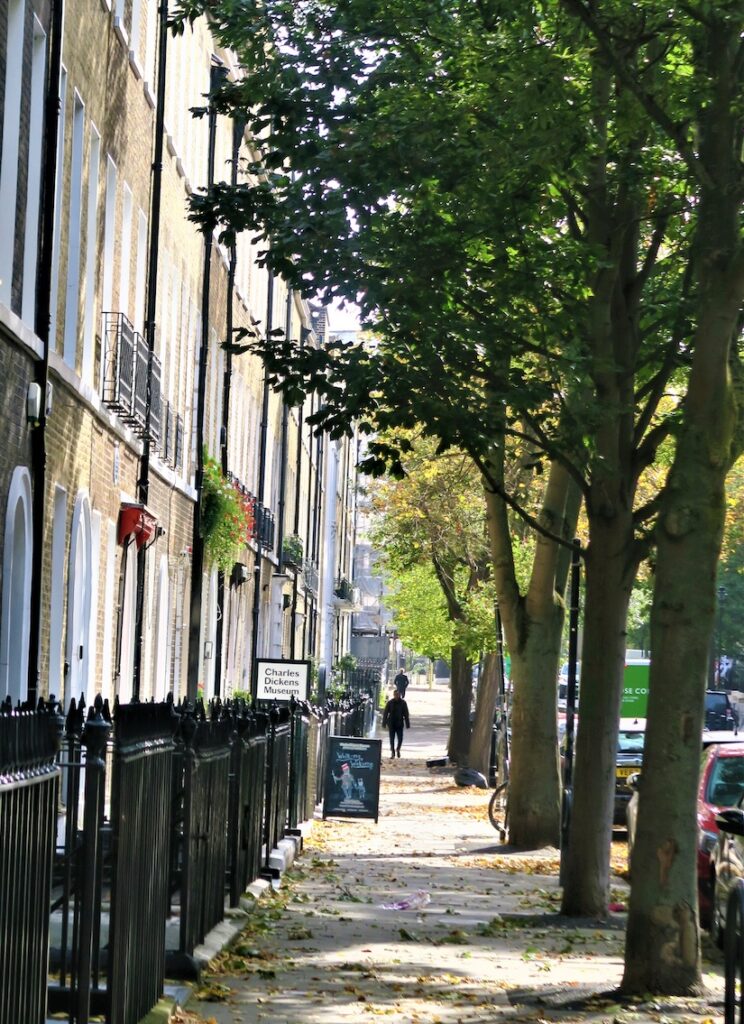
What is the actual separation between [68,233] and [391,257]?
430cm

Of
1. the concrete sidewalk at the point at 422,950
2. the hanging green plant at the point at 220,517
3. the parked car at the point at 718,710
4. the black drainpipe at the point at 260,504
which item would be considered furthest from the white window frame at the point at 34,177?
the parked car at the point at 718,710

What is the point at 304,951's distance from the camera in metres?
12.2

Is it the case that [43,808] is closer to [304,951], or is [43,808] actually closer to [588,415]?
[304,951]

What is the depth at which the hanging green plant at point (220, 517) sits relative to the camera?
1123 inches

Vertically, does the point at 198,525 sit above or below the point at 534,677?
above

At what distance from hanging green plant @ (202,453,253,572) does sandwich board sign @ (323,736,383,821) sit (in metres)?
4.69

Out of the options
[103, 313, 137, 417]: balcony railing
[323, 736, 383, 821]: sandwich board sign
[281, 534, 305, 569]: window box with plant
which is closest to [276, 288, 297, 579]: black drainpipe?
[281, 534, 305, 569]: window box with plant

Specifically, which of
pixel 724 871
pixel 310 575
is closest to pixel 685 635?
pixel 724 871

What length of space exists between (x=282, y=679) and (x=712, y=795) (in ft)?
30.0

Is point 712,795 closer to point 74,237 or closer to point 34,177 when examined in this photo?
point 74,237

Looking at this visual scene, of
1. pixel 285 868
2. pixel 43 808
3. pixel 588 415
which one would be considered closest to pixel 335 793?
pixel 285 868

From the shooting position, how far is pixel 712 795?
16766mm

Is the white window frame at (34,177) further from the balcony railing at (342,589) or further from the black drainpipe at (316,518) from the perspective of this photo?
the balcony railing at (342,589)

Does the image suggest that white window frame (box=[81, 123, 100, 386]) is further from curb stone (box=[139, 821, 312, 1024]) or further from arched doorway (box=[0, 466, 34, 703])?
curb stone (box=[139, 821, 312, 1024])
